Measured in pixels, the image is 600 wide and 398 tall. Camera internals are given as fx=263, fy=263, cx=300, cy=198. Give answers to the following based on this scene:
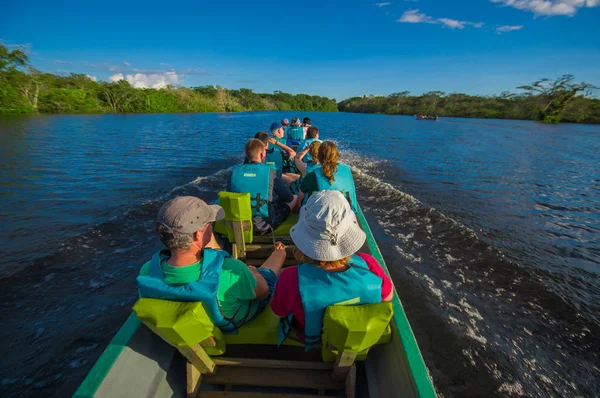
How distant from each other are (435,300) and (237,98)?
363 feet

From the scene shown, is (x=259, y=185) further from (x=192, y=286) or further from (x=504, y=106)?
(x=504, y=106)

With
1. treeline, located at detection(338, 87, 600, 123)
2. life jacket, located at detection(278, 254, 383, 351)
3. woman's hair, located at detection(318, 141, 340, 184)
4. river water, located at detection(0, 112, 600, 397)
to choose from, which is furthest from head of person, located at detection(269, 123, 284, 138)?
treeline, located at detection(338, 87, 600, 123)

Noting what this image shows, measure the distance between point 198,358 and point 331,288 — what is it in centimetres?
105

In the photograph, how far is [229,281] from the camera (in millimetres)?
1791

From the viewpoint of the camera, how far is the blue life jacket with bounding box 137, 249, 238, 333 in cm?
160

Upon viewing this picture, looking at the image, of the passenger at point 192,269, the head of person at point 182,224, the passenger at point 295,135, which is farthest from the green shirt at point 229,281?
the passenger at point 295,135

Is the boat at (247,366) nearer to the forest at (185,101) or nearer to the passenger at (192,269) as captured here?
the passenger at (192,269)

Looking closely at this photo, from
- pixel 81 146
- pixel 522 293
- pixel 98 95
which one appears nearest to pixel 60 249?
pixel 522 293

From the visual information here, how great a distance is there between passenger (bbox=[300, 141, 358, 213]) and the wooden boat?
1882mm

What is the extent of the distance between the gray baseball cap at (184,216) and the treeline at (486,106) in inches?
2831

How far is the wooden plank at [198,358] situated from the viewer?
1.68m

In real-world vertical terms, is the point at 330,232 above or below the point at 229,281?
above

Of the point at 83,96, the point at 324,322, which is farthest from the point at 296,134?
the point at 83,96

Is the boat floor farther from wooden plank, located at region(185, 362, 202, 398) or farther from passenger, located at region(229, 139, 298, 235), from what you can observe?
passenger, located at region(229, 139, 298, 235)
